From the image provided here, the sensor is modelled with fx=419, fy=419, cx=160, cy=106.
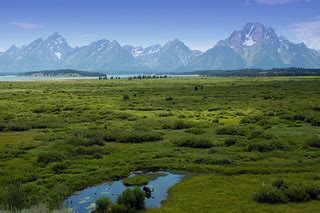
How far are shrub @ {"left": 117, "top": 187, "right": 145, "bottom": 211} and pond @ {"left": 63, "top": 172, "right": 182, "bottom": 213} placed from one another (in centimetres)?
82

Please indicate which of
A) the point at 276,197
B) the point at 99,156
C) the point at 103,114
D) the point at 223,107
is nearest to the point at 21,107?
the point at 103,114

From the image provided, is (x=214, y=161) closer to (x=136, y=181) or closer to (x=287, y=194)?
(x=136, y=181)

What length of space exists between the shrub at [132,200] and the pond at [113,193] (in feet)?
2.69

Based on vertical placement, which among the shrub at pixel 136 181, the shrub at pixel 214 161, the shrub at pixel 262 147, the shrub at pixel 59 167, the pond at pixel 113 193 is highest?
the shrub at pixel 262 147

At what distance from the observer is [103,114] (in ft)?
240

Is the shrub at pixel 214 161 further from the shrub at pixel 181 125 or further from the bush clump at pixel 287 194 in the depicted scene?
the shrub at pixel 181 125

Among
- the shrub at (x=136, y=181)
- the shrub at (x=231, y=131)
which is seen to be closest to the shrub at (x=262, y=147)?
the shrub at (x=231, y=131)

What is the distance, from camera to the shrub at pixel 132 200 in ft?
77.8

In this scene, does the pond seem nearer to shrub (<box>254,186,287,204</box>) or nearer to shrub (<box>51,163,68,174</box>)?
shrub (<box>51,163,68,174</box>)

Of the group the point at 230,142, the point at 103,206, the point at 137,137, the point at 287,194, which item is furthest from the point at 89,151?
the point at 287,194

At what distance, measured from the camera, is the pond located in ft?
82.8

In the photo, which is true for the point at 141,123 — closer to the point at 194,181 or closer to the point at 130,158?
the point at 130,158

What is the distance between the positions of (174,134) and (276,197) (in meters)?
26.5

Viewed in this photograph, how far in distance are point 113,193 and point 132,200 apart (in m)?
4.24
